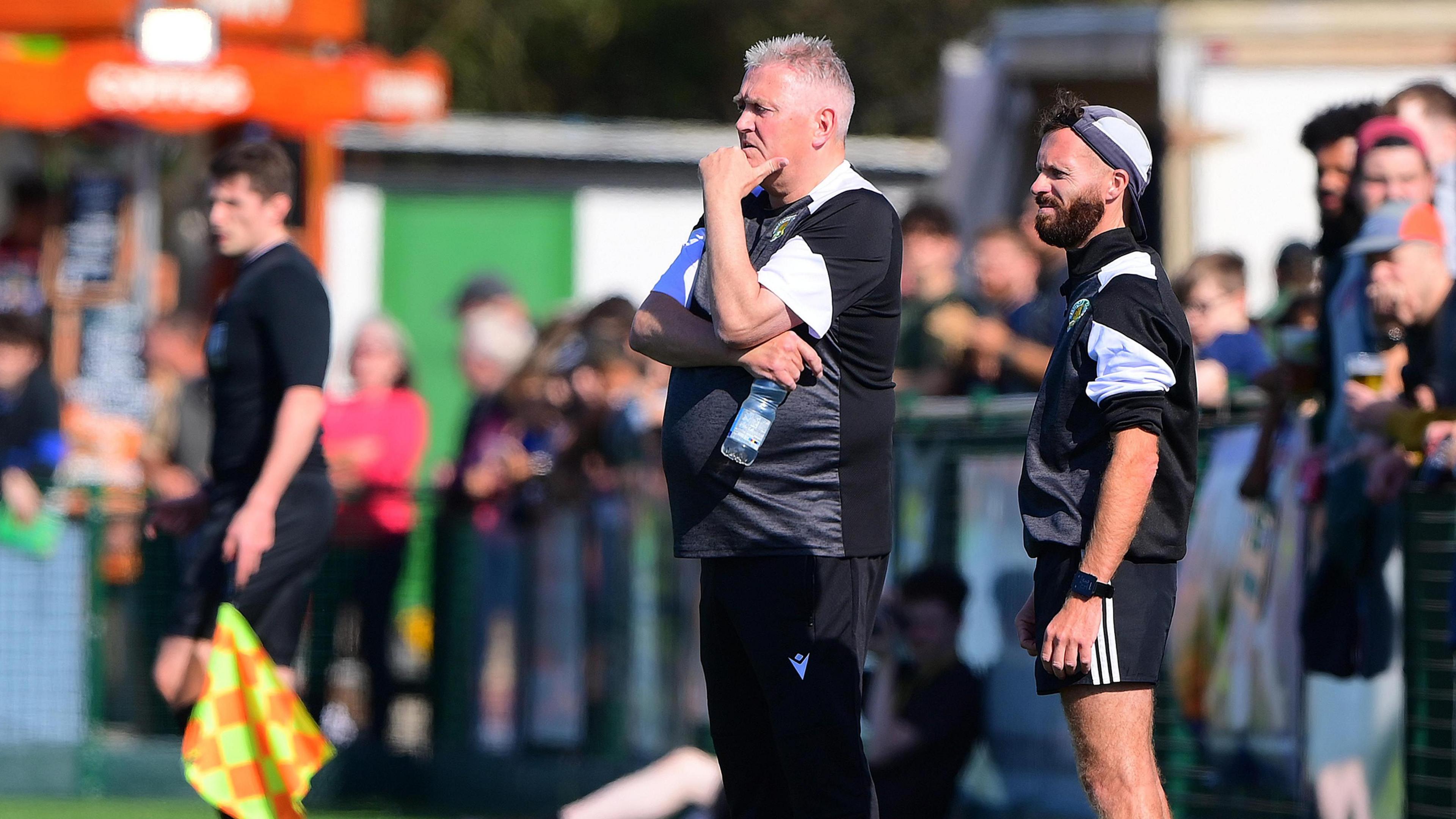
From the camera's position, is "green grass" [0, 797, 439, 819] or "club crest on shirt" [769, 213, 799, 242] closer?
"club crest on shirt" [769, 213, 799, 242]

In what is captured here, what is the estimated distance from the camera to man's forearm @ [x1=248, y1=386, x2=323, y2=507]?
21.0 feet

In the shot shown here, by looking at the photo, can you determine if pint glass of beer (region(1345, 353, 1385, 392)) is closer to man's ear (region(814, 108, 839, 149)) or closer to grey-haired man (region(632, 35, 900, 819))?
grey-haired man (region(632, 35, 900, 819))

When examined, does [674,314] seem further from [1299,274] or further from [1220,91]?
[1220,91]

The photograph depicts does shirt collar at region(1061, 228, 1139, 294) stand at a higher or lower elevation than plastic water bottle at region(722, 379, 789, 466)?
higher

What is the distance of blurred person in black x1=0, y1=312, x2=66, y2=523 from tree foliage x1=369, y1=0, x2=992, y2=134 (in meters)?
16.8

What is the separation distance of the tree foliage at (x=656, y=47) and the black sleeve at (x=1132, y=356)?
22.6 m

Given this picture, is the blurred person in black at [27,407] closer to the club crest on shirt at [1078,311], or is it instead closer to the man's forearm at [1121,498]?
the club crest on shirt at [1078,311]

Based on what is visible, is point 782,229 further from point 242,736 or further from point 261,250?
point 242,736

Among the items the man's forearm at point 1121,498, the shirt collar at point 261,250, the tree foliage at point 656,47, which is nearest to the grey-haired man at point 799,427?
the man's forearm at point 1121,498

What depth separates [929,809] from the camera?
739 centimetres

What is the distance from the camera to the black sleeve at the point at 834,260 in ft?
15.4

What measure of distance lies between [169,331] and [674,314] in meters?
7.96

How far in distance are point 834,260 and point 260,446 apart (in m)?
2.53

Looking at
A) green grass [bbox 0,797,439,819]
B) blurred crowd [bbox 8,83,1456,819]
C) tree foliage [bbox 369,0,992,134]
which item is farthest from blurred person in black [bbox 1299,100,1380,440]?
tree foliage [bbox 369,0,992,134]
